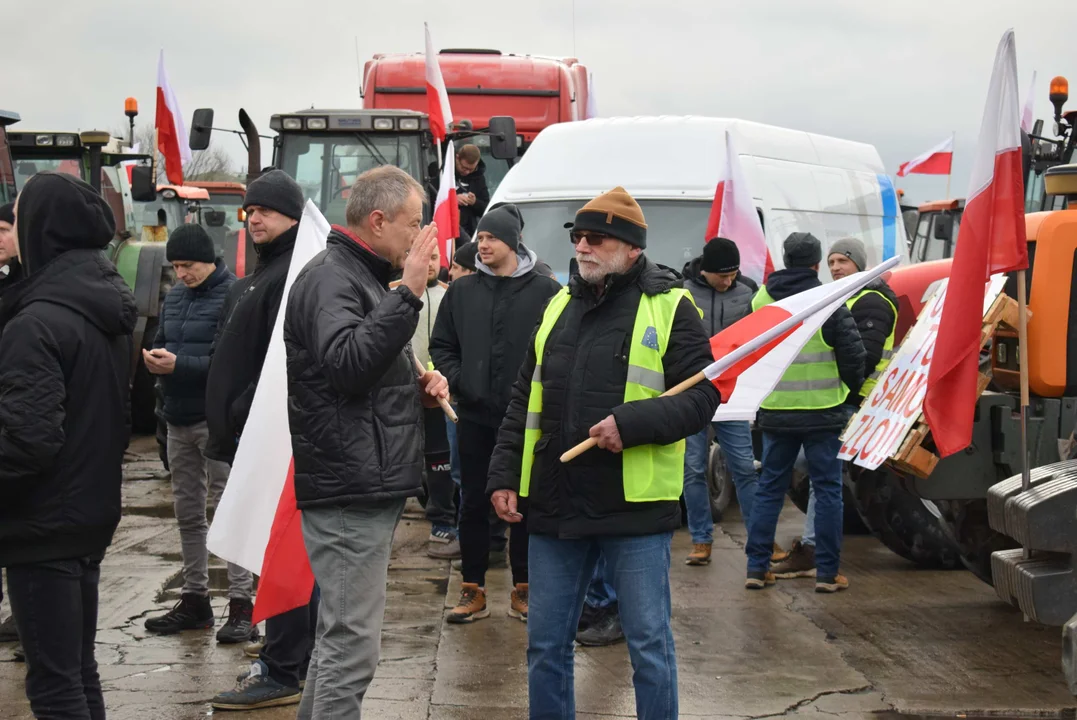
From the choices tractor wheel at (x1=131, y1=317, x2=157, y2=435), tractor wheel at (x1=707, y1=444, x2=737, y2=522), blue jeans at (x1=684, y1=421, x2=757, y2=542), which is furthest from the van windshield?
tractor wheel at (x1=131, y1=317, x2=157, y2=435)

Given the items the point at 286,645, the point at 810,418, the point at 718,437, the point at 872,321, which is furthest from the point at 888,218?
the point at 286,645

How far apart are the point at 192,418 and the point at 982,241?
356 cm

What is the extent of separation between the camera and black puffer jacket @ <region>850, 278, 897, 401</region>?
759 cm

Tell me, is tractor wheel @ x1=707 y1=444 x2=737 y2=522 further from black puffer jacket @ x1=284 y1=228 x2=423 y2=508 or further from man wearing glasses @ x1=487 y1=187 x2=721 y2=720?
black puffer jacket @ x1=284 y1=228 x2=423 y2=508

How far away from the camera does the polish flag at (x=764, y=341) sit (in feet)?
15.8

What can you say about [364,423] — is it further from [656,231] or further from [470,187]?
[470,187]

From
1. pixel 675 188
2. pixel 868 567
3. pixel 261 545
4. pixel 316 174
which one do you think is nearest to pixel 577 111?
pixel 316 174

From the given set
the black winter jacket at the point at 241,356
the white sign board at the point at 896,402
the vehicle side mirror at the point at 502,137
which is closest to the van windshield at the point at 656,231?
the vehicle side mirror at the point at 502,137

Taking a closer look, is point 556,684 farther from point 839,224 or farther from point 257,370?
point 839,224

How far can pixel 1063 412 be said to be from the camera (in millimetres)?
5637

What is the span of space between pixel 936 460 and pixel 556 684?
2482mm

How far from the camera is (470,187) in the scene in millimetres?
13281

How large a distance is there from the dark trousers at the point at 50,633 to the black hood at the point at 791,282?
4.44 metres

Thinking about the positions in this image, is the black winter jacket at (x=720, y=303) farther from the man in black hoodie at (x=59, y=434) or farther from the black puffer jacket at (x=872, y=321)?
the man in black hoodie at (x=59, y=434)
